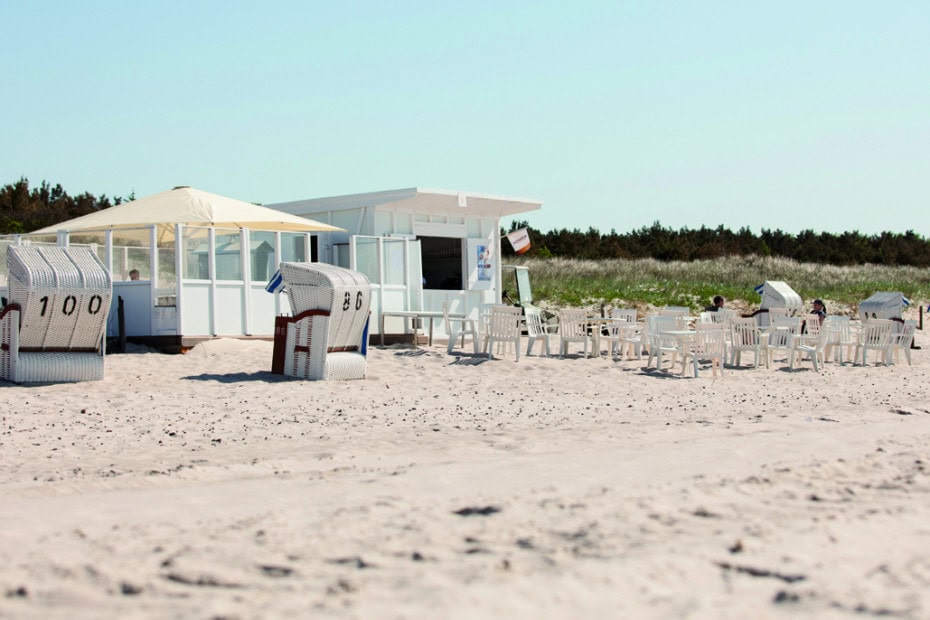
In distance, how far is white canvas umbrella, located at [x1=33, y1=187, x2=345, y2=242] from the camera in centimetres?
1472

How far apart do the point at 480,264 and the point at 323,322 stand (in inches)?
312

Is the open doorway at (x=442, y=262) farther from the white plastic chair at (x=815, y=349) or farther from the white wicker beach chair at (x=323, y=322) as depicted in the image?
the white wicker beach chair at (x=323, y=322)

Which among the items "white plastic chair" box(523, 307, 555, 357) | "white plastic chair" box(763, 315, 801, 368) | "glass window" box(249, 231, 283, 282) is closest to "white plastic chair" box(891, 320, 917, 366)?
"white plastic chair" box(763, 315, 801, 368)

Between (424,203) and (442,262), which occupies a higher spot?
(424,203)

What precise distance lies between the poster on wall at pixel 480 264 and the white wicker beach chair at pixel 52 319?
8.97 metres

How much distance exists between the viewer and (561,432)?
862cm

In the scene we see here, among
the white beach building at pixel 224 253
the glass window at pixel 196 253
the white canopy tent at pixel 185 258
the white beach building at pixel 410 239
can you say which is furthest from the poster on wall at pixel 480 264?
the glass window at pixel 196 253

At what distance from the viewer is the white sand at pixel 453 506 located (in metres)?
3.57

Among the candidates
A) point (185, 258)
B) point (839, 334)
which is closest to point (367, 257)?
point (185, 258)

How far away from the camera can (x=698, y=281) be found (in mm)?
36594

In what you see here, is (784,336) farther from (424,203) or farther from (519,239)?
(519,239)

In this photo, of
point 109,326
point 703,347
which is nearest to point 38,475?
point 109,326

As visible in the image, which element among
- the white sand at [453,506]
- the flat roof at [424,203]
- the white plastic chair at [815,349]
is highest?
the flat roof at [424,203]

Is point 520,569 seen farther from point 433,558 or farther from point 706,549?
point 706,549
